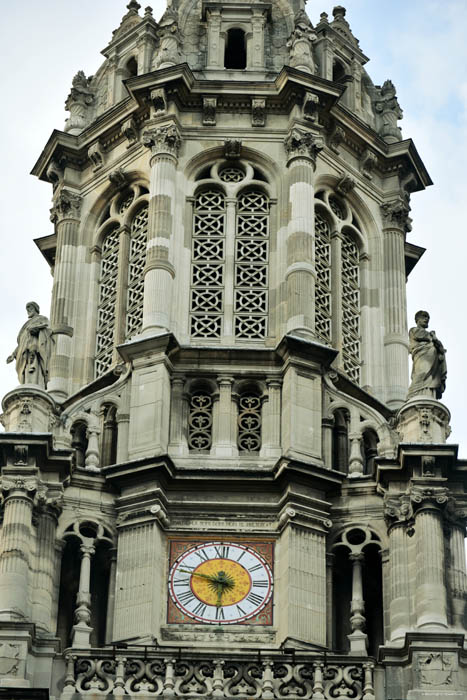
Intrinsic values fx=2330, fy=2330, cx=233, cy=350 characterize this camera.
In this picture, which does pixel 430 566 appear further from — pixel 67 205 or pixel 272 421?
pixel 67 205

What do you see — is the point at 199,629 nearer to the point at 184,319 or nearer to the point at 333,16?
the point at 184,319

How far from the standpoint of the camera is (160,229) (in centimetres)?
4694

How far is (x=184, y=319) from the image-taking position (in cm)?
4625

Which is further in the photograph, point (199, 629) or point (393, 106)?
point (393, 106)

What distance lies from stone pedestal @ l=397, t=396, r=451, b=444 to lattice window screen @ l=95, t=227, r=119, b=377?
6.83 m

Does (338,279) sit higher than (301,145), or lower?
lower

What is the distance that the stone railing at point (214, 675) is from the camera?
39.8m

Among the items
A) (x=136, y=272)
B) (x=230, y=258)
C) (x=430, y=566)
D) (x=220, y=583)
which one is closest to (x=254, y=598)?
(x=220, y=583)

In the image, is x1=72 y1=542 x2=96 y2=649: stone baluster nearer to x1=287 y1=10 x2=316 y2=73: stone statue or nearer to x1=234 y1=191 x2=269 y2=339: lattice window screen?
x1=234 y1=191 x2=269 y2=339: lattice window screen

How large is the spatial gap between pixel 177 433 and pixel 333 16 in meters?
13.4

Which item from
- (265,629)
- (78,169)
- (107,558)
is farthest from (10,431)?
(78,169)

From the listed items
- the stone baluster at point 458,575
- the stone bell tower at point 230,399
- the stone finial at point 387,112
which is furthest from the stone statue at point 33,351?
the stone finial at point 387,112

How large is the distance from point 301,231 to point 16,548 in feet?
31.4

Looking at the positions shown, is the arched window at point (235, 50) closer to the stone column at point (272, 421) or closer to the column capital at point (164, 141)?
the column capital at point (164, 141)
